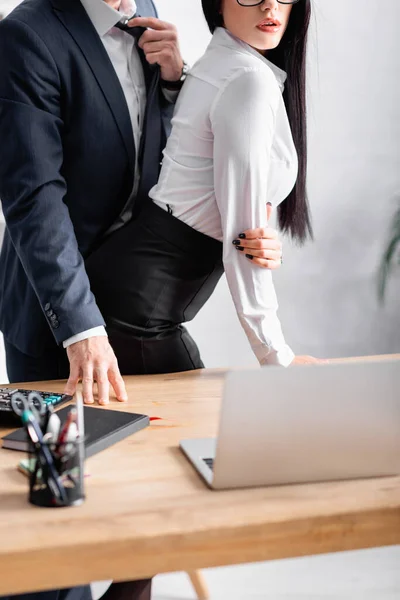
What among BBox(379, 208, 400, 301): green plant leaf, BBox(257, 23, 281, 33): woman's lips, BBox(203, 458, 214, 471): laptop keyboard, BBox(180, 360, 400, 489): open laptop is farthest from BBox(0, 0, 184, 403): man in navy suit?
BBox(379, 208, 400, 301): green plant leaf

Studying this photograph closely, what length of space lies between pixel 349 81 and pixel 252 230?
225 cm

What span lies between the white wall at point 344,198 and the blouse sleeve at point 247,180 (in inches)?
75.4

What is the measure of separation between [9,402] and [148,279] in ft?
1.60

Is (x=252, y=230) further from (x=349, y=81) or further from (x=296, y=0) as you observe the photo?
(x=349, y=81)

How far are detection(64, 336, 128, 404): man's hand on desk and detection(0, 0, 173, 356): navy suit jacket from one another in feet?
0.13

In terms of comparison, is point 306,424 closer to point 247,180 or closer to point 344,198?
point 247,180

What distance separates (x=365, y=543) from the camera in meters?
0.88

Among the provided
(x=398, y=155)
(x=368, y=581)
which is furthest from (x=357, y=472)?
(x=398, y=155)

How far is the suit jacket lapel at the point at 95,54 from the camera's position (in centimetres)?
152

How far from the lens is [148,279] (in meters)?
1.57

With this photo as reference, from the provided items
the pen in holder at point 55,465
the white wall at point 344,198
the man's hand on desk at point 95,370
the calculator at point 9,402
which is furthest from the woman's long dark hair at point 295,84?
the white wall at point 344,198

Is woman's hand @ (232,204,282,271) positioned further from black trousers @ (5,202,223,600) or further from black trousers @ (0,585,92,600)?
black trousers @ (0,585,92,600)

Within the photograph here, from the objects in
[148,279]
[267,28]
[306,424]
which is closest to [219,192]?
[148,279]

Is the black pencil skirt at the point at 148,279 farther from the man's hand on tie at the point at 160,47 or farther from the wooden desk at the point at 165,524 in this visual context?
the wooden desk at the point at 165,524
